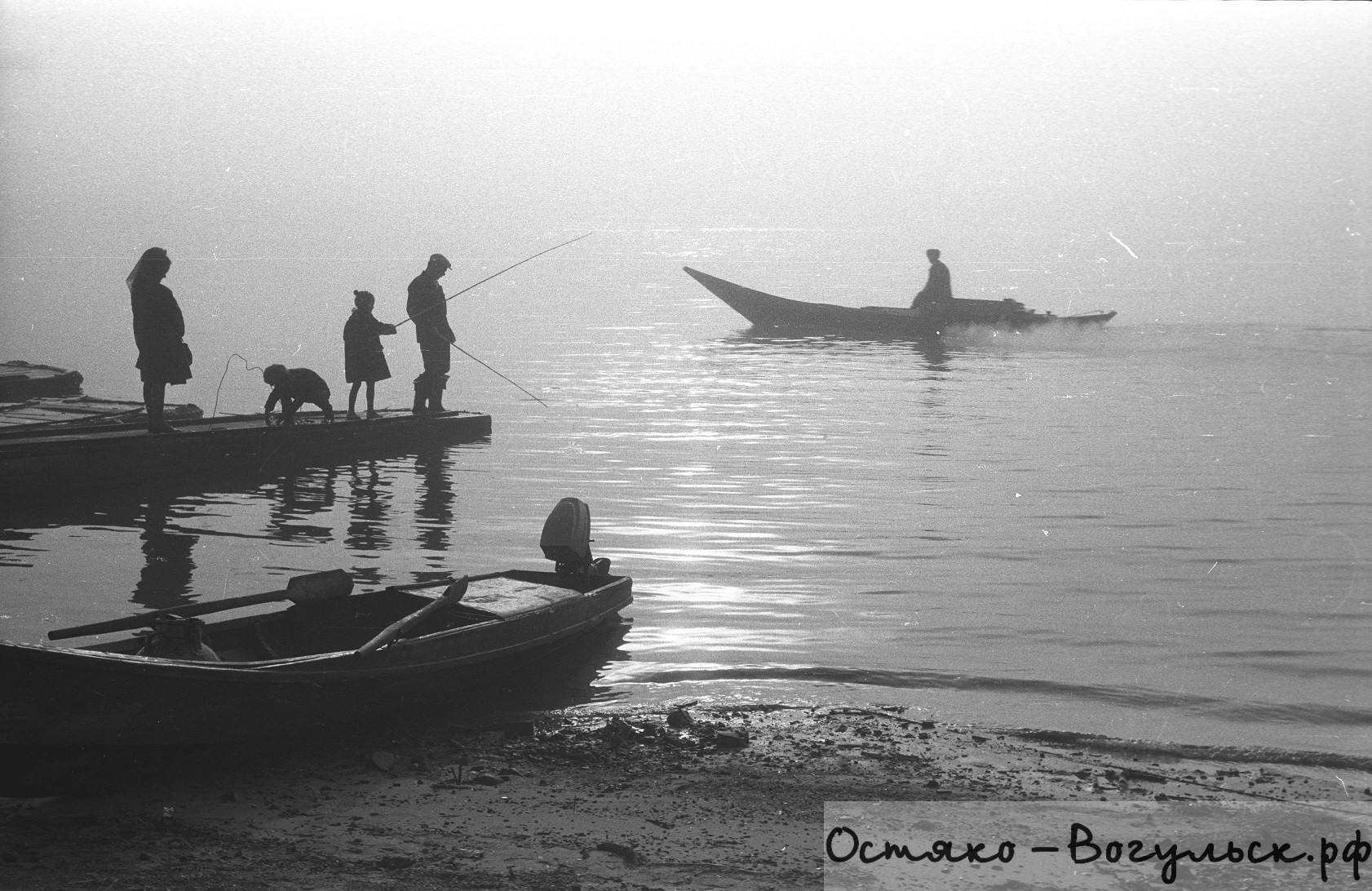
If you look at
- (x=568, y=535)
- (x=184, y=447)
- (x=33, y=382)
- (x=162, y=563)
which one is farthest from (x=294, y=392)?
(x=33, y=382)

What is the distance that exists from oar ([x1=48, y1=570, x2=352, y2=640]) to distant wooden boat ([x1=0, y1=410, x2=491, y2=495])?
609 cm

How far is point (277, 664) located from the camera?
577cm

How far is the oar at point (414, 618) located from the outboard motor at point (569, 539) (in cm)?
92

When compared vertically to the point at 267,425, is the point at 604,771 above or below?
below

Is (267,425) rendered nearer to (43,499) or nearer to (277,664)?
(43,499)

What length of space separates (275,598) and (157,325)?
6299 mm

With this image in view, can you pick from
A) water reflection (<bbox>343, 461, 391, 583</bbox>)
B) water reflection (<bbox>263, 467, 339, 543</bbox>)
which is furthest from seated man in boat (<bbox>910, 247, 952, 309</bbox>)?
water reflection (<bbox>263, 467, 339, 543</bbox>)

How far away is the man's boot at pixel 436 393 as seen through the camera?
16.9 meters

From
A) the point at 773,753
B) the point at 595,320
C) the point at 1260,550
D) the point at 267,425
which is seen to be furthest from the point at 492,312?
the point at 773,753

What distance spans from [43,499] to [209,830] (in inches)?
325

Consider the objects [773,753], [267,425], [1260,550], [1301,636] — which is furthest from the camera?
[267,425]

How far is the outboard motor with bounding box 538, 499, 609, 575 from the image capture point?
8.11 m

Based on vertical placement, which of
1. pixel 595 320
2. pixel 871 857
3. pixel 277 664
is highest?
pixel 595 320

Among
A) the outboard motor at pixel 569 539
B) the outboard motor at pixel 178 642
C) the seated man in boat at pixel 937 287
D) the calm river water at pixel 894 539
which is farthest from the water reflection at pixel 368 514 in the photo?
the seated man in boat at pixel 937 287
